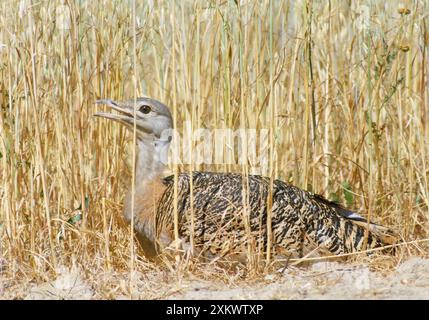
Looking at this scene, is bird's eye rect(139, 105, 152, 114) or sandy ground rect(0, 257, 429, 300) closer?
sandy ground rect(0, 257, 429, 300)

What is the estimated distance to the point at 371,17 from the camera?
184 inches

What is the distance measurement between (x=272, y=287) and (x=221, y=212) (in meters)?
0.58

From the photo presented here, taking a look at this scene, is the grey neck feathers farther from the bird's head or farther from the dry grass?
the dry grass

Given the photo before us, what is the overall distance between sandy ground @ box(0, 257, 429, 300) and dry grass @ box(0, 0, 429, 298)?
0.08 m

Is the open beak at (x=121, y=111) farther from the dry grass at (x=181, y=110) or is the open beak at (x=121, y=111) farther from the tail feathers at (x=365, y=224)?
the tail feathers at (x=365, y=224)

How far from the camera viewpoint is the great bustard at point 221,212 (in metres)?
4.24

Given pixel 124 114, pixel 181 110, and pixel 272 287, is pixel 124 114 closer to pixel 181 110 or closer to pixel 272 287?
pixel 181 110

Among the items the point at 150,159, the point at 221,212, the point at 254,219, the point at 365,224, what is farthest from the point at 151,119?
the point at 365,224

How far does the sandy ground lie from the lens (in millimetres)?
3727

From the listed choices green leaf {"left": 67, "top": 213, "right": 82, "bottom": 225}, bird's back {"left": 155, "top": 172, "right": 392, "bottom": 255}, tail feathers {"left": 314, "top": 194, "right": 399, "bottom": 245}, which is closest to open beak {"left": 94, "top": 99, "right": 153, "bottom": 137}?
bird's back {"left": 155, "top": 172, "right": 392, "bottom": 255}

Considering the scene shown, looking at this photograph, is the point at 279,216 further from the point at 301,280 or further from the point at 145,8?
the point at 145,8

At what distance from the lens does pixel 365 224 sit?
14.9 ft

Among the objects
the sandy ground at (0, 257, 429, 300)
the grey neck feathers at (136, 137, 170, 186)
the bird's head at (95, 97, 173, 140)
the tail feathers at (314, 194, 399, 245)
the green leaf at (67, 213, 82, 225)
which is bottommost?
the sandy ground at (0, 257, 429, 300)

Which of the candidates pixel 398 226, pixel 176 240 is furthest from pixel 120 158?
pixel 398 226
